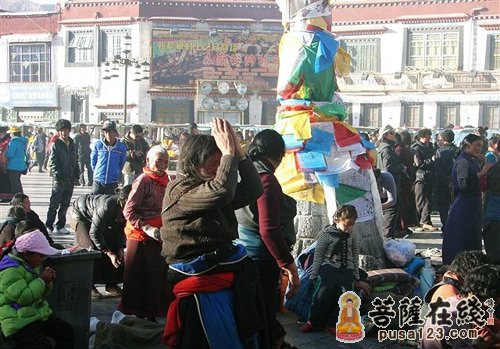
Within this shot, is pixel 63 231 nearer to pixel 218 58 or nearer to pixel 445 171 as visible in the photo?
pixel 445 171

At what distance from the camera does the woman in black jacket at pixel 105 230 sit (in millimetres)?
7035

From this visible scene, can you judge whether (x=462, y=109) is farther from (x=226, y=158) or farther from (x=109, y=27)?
(x=226, y=158)

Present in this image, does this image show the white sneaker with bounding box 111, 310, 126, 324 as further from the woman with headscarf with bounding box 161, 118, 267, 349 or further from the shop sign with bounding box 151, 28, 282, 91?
the shop sign with bounding box 151, 28, 282, 91

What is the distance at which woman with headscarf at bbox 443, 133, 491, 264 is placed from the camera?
793 cm

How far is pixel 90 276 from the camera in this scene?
5.68 meters

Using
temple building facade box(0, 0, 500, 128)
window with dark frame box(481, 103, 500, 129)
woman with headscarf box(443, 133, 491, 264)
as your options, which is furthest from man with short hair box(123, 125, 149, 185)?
window with dark frame box(481, 103, 500, 129)

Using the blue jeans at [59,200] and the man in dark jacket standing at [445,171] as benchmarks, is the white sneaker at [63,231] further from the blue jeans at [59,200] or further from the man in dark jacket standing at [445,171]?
the man in dark jacket standing at [445,171]

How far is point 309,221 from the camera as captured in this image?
25.9 ft

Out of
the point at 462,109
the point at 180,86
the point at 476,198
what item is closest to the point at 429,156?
the point at 476,198

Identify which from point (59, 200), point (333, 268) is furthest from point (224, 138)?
point (59, 200)

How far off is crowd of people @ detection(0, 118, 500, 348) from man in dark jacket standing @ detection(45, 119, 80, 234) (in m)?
0.02

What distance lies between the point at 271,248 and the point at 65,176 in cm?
670

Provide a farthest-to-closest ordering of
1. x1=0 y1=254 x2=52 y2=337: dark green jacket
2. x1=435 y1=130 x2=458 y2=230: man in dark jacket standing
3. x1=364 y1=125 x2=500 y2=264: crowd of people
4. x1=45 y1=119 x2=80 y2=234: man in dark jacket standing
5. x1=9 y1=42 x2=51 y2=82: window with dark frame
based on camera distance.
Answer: x1=9 y1=42 x2=51 y2=82: window with dark frame, x1=435 y1=130 x2=458 y2=230: man in dark jacket standing, x1=45 y1=119 x2=80 y2=234: man in dark jacket standing, x1=364 y1=125 x2=500 y2=264: crowd of people, x1=0 y1=254 x2=52 y2=337: dark green jacket

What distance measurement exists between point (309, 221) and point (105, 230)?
6.48 feet
